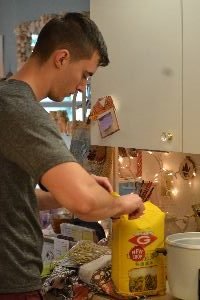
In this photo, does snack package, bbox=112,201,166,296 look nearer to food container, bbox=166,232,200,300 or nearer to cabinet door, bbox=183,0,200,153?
food container, bbox=166,232,200,300

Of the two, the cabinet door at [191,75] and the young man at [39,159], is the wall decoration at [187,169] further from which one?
the young man at [39,159]

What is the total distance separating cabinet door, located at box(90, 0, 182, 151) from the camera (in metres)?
1.80

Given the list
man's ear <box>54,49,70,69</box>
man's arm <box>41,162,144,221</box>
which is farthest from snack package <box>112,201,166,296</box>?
man's ear <box>54,49,70,69</box>

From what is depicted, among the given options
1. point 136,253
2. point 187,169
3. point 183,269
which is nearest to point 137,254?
point 136,253

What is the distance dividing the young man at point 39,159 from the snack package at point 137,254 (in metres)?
0.16

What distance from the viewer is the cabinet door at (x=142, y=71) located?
1.80 m

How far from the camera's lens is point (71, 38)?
145 cm

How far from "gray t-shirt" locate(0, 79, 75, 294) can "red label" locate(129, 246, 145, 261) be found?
35 cm

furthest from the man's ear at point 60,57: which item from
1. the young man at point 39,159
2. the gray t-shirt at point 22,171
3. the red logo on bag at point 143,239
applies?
the red logo on bag at point 143,239

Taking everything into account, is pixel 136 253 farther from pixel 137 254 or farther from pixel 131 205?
pixel 131 205

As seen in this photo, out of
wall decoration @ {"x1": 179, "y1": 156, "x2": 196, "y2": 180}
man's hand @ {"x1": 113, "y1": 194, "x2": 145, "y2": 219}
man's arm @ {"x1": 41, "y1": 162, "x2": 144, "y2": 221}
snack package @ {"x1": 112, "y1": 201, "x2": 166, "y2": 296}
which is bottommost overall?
snack package @ {"x1": 112, "y1": 201, "x2": 166, "y2": 296}

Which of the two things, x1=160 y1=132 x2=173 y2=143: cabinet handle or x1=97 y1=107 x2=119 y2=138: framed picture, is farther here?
x1=97 y1=107 x2=119 y2=138: framed picture

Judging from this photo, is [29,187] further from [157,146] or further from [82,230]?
[82,230]

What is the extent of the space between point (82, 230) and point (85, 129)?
→ 505mm
